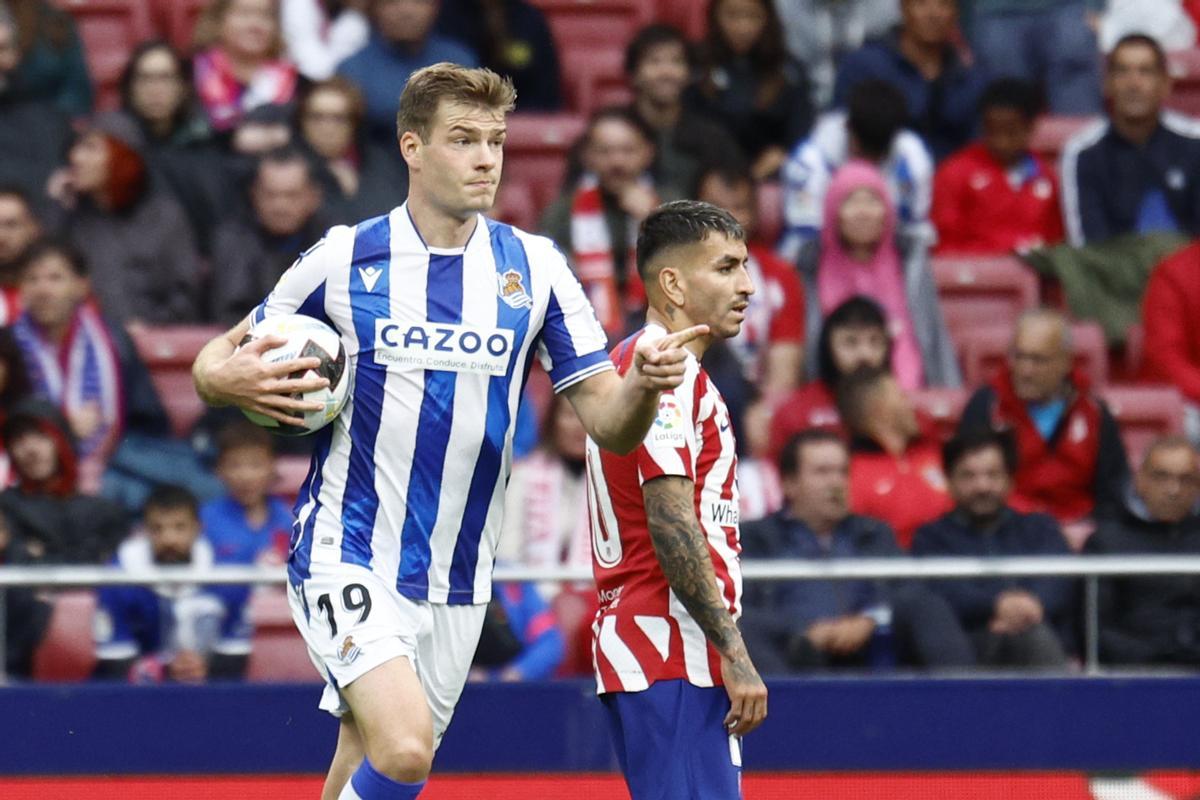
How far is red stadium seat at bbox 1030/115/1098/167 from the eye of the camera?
9922 millimetres

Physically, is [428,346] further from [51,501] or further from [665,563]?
[51,501]

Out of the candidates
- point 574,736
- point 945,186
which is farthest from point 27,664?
point 945,186

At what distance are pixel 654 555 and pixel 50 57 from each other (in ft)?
18.8

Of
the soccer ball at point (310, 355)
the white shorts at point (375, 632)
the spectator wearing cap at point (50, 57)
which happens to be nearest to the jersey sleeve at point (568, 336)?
the soccer ball at point (310, 355)

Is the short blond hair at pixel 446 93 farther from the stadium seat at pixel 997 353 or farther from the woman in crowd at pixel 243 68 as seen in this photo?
the woman in crowd at pixel 243 68

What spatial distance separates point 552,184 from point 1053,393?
265 cm

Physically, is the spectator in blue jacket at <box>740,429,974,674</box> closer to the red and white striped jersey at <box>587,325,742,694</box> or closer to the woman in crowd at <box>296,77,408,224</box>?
the red and white striped jersey at <box>587,325,742,694</box>

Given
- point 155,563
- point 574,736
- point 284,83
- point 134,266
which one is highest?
point 284,83

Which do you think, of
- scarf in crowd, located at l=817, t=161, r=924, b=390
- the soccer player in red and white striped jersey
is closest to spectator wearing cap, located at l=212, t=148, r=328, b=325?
scarf in crowd, located at l=817, t=161, r=924, b=390

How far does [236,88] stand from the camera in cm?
938

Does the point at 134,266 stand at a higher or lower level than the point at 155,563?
higher

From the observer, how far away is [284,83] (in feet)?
30.8

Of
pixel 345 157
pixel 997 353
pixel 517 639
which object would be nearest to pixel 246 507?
pixel 517 639

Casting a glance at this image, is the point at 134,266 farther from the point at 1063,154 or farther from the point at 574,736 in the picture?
the point at 1063,154
